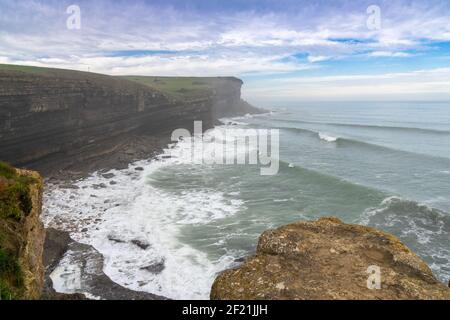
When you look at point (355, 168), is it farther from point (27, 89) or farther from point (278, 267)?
point (27, 89)

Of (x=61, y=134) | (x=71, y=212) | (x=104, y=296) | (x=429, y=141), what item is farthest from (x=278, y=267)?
Result: (x=429, y=141)

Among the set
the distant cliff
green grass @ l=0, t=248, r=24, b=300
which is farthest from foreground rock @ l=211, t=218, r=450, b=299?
the distant cliff

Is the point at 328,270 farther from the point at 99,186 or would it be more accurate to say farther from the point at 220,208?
the point at 99,186

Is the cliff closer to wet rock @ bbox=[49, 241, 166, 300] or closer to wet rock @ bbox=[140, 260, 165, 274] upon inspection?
wet rock @ bbox=[49, 241, 166, 300]

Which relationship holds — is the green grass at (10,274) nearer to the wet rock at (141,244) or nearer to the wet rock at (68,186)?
the wet rock at (141,244)

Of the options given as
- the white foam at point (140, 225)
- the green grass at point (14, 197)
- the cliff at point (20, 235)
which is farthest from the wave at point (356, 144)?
the green grass at point (14, 197)

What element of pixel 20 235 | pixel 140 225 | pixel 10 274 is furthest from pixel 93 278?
pixel 10 274
